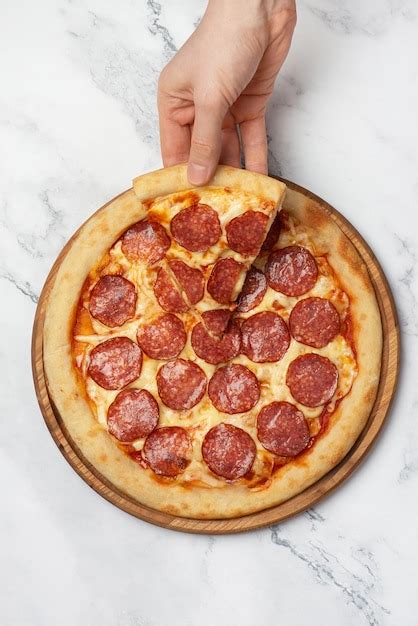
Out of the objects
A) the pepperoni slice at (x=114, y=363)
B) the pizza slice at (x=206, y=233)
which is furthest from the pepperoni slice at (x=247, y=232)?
the pepperoni slice at (x=114, y=363)

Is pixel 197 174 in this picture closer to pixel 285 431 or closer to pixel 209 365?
pixel 209 365

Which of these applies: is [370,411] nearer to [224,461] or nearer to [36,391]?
[224,461]

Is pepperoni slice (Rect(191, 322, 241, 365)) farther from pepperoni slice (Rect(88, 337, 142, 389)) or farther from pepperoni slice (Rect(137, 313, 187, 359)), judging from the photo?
pepperoni slice (Rect(88, 337, 142, 389))

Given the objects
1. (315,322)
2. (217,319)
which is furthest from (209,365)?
(315,322)

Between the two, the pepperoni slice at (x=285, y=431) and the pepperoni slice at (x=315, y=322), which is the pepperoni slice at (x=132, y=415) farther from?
the pepperoni slice at (x=315, y=322)

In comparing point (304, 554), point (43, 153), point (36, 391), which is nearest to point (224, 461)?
point (304, 554)
